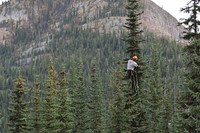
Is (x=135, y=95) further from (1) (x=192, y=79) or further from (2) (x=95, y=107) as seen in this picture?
(2) (x=95, y=107)

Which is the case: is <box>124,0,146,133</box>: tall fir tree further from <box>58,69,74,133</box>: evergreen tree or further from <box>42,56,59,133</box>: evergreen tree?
<box>58,69,74,133</box>: evergreen tree

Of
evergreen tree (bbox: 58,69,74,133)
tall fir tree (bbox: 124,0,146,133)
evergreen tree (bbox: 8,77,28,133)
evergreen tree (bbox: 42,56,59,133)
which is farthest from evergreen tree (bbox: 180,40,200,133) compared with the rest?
evergreen tree (bbox: 58,69,74,133)

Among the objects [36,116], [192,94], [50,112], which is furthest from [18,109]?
[192,94]

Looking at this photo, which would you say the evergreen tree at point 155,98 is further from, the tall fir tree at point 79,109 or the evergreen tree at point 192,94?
the evergreen tree at point 192,94

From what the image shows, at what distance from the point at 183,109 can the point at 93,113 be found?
3899cm

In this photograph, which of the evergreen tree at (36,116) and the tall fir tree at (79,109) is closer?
the evergreen tree at (36,116)

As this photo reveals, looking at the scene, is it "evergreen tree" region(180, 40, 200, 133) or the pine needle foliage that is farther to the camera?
the pine needle foliage

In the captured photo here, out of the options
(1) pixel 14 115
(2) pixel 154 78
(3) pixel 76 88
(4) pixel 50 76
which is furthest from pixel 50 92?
(2) pixel 154 78

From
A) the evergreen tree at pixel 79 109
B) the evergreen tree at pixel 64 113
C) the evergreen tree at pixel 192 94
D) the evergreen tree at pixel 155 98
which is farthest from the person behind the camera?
the evergreen tree at pixel 79 109

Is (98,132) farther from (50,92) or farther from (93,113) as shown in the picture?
(50,92)

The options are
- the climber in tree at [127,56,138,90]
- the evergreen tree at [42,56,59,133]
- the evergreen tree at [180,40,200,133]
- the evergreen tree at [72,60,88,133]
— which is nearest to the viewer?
the evergreen tree at [180,40,200,133]

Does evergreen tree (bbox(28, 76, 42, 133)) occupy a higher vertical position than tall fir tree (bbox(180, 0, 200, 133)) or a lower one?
lower

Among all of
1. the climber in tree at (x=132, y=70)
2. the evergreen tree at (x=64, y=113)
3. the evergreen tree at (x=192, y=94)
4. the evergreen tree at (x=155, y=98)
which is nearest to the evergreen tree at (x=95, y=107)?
the evergreen tree at (x=155, y=98)

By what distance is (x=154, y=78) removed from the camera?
184 feet
